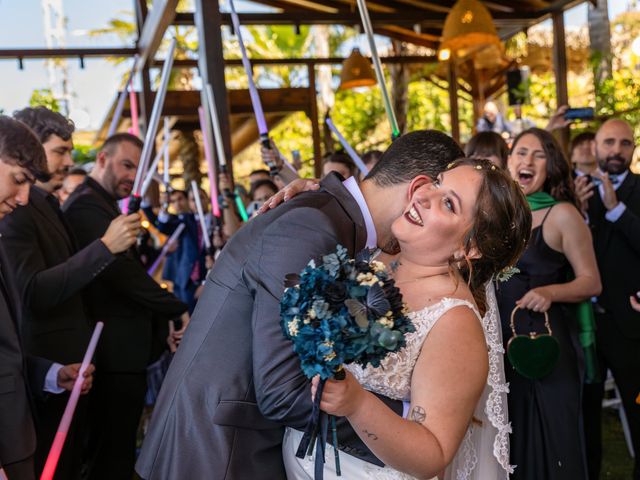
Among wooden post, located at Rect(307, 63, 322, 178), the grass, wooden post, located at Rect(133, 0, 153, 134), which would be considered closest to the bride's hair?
the grass

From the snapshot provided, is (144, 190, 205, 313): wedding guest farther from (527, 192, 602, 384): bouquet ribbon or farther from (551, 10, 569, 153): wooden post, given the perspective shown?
(551, 10, 569, 153): wooden post

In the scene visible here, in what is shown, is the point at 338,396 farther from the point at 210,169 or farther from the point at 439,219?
the point at 210,169

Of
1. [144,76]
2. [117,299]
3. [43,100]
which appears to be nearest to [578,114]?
[117,299]

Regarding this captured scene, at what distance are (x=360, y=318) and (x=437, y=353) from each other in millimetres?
459

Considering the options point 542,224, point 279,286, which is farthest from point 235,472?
point 542,224

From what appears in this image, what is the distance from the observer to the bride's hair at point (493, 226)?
1924 mm

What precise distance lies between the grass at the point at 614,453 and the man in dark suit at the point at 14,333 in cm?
→ 337

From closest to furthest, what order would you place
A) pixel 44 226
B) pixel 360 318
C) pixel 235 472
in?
pixel 360 318 < pixel 235 472 < pixel 44 226

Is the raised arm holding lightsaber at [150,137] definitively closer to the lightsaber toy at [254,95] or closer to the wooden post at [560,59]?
the lightsaber toy at [254,95]

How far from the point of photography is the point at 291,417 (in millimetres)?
1697

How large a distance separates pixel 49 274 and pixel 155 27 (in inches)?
154

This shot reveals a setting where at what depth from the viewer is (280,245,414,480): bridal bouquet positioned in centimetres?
→ 135

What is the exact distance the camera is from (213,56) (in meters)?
4.88

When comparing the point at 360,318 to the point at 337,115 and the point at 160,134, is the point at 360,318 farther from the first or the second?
the point at 337,115
